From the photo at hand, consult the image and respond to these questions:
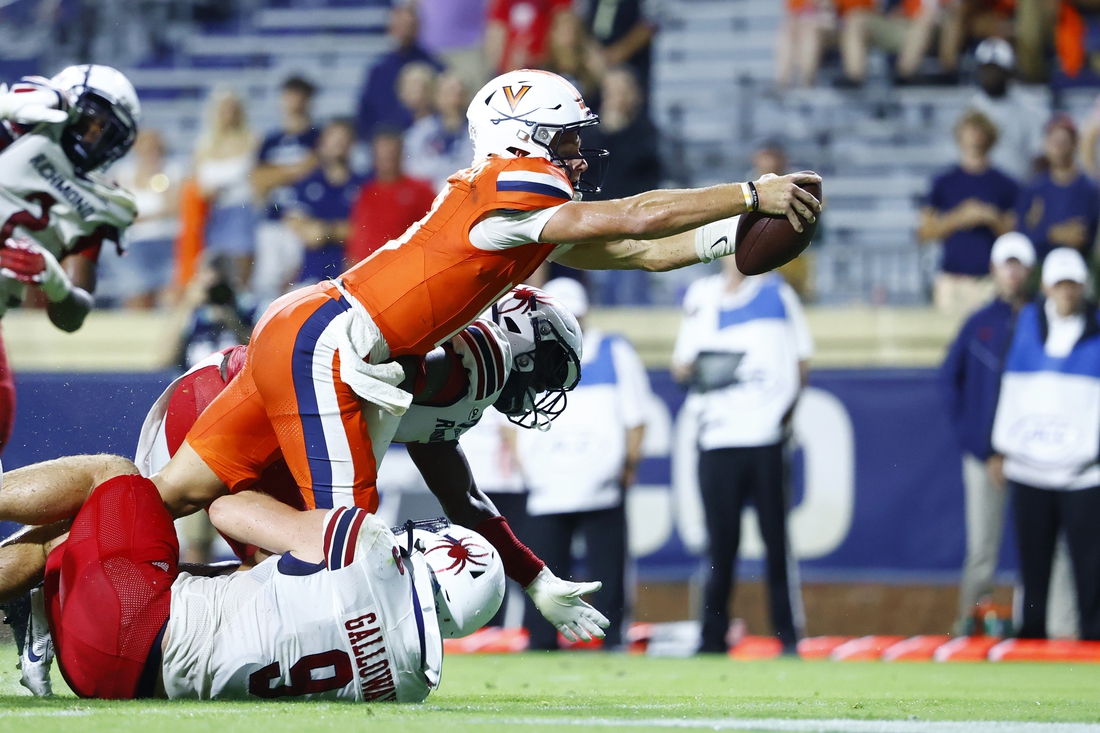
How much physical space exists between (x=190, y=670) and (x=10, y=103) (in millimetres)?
2933

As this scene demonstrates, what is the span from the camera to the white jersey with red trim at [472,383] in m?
4.89

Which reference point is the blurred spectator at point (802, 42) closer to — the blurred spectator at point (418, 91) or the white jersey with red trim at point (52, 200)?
the blurred spectator at point (418, 91)

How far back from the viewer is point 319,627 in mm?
3879

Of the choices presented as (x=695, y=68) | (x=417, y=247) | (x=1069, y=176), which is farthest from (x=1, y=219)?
(x=695, y=68)

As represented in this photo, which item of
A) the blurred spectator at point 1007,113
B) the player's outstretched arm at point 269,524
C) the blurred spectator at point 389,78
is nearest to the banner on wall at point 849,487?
the blurred spectator at point 1007,113

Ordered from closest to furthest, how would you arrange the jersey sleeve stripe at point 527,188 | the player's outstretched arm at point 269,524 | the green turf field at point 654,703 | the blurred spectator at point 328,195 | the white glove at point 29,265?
the green turf field at point 654,703
the player's outstretched arm at point 269,524
the jersey sleeve stripe at point 527,188
the white glove at point 29,265
the blurred spectator at point 328,195

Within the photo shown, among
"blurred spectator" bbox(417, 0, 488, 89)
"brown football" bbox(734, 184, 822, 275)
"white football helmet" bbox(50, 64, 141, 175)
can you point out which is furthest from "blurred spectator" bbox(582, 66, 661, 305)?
"brown football" bbox(734, 184, 822, 275)

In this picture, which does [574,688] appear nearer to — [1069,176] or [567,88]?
[567,88]

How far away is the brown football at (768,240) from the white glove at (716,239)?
4 cm

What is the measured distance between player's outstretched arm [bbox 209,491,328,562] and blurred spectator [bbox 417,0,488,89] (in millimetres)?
8228

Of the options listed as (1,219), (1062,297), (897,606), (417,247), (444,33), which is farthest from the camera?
(444,33)

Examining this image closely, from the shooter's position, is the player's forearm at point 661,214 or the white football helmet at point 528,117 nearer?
the player's forearm at point 661,214

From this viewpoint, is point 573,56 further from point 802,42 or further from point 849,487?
point 849,487

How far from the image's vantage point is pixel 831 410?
9117 mm
